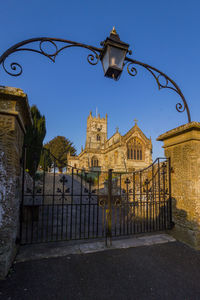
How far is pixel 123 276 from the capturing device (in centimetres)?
243

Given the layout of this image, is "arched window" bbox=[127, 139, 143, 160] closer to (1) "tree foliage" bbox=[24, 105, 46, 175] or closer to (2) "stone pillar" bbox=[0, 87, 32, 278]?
(1) "tree foliage" bbox=[24, 105, 46, 175]

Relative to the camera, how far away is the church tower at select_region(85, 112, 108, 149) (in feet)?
168

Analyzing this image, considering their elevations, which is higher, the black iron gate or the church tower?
Answer: the church tower

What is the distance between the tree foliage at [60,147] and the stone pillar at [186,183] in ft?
117

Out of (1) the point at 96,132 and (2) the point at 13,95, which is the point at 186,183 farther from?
(1) the point at 96,132

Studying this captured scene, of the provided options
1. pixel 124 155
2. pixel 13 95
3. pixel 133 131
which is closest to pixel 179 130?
pixel 13 95

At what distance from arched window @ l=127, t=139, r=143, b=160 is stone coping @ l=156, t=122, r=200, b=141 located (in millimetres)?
29848

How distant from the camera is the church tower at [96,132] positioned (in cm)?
5125

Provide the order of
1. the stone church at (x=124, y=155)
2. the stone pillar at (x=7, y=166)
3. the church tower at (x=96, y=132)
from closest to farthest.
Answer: the stone pillar at (x=7, y=166), the stone church at (x=124, y=155), the church tower at (x=96, y=132)

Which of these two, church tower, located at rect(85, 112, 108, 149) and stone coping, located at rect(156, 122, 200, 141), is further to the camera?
church tower, located at rect(85, 112, 108, 149)

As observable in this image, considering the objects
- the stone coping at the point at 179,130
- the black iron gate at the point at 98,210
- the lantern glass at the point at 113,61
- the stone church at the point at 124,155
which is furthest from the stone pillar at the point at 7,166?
the stone church at the point at 124,155

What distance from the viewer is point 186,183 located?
145 inches

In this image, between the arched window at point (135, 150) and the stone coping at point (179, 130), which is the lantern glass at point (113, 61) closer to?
the stone coping at point (179, 130)

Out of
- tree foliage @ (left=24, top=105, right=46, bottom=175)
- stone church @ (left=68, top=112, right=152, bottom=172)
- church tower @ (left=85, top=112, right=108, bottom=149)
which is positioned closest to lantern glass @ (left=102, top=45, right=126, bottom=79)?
tree foliage @ (left=24, top=105, right=46, bottom=175)
